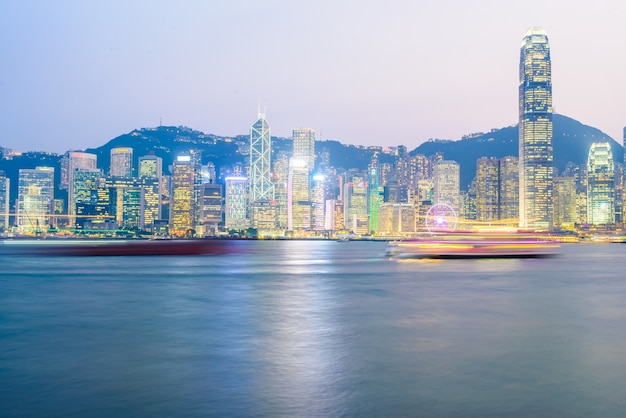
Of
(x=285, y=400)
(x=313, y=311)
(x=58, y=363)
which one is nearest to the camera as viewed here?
(x=285, y=400)

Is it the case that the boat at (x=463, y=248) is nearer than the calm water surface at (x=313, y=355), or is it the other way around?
the calm water surface at (x=313, y=355)

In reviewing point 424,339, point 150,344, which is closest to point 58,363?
point 150,344

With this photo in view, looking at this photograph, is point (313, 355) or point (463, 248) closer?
point (313, 355)

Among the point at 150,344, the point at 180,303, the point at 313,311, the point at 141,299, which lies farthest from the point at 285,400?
the point at 141,299

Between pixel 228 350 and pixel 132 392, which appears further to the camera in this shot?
pixel 228 350

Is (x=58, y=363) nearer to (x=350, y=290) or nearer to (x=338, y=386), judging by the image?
(x=338, y=386)

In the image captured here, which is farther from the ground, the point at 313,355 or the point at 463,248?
the point at 463,248

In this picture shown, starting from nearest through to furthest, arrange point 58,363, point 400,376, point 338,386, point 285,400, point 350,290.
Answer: point 285,400 → point 338,386 → point 400,376 → point 58,363 → point 350,290

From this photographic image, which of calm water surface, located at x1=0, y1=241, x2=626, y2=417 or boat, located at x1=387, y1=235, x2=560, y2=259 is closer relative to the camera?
calm water surface, located at x1=0, y1=241, x2=626, y2=417
